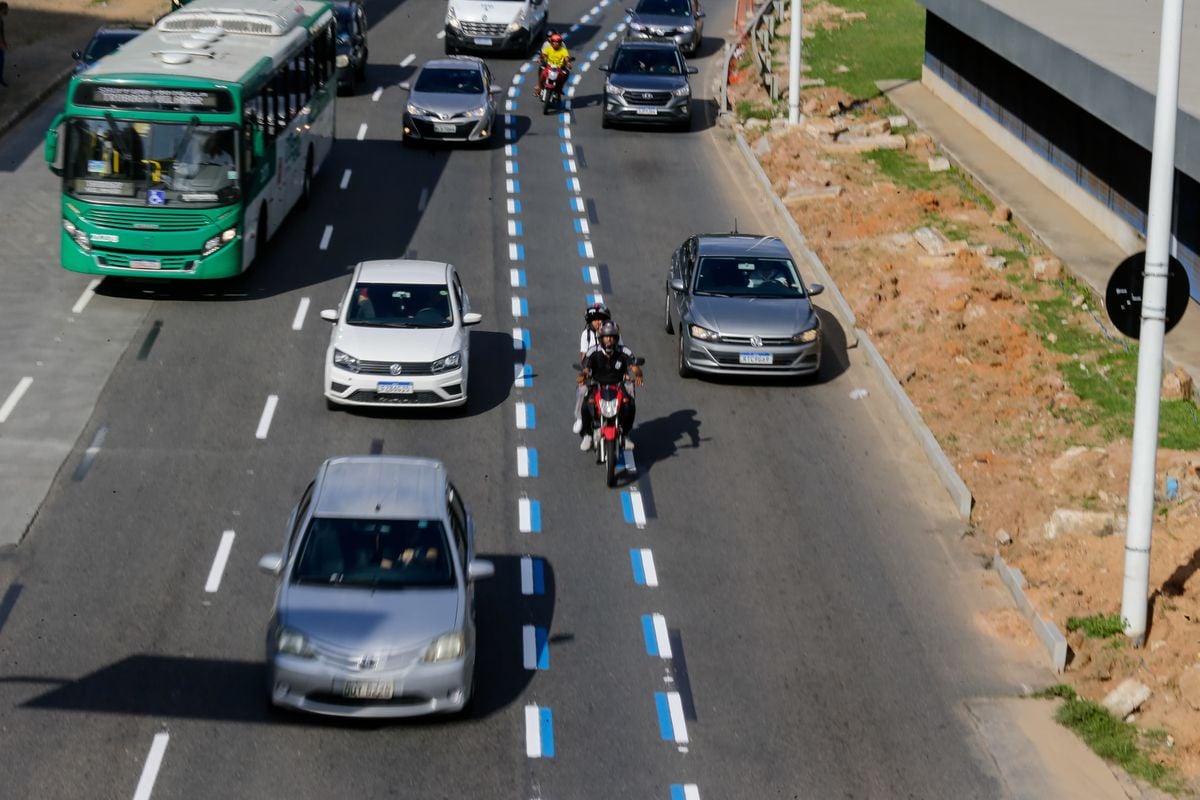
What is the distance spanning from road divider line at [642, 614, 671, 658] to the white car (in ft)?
19.1

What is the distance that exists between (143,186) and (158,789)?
43.8ft

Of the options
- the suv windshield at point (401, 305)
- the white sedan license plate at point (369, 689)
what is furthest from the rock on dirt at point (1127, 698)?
the suv windshield at point (401, 305)

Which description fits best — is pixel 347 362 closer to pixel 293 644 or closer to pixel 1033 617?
pixel 293 644

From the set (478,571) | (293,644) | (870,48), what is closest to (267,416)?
(478,571)

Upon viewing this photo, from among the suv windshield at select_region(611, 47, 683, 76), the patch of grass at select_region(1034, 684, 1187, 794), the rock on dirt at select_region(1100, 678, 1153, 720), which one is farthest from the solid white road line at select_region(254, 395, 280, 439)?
the suv windshield at select_region(611, 47, 683, 76)

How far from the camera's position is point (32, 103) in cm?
3631

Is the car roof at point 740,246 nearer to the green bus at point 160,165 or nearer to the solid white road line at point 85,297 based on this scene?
the green bus at point 160,165

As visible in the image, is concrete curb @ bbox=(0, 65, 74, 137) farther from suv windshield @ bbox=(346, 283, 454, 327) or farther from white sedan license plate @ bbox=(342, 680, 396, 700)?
white sedan license plate @ bbox=(342, 680, 396, 700)

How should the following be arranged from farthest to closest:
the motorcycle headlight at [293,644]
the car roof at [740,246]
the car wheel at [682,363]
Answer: the car roof at [740,246] → the car wheel at [682,363] → the motorcycle headlight at [293,644]

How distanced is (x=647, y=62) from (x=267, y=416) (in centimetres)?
1982

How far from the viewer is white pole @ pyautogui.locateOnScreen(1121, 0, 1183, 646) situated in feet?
48.0

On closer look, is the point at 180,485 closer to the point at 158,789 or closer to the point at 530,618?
the point at 530,618

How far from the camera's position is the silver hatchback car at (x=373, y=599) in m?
13.5

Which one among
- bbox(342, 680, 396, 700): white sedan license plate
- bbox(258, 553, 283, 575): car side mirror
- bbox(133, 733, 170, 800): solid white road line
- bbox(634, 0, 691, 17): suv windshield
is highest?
bbox(634, 0, 691, 17): suv windshield
